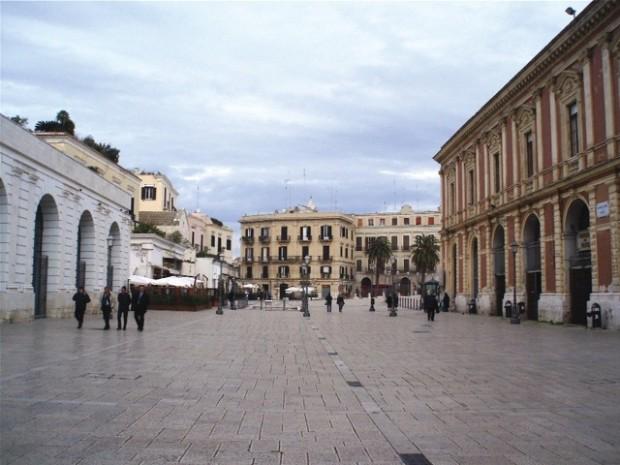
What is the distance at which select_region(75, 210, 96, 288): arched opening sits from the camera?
101 feet

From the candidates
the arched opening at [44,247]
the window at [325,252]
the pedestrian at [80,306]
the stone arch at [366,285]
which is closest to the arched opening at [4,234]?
the pedestrian at [80,306]

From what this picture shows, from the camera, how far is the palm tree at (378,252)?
9606 centimetres

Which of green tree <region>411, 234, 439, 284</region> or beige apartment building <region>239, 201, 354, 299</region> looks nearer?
green tree <region>411, 234, 439, 284</region>

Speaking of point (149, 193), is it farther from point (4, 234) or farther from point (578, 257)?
point (578, 257)

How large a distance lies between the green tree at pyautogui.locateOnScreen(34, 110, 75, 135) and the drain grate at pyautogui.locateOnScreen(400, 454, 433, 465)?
43.5 m

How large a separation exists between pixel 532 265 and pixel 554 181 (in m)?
5.34

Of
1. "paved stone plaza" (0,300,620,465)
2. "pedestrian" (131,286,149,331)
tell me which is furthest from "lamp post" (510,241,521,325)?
"pedestrian" (131,286,149,331)

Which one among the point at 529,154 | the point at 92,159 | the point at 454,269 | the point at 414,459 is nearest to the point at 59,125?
the point at 92,159

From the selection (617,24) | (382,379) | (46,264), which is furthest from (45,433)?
(617,24)

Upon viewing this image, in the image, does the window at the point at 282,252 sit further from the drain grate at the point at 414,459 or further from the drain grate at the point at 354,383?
the drain grate at the point at 414,459

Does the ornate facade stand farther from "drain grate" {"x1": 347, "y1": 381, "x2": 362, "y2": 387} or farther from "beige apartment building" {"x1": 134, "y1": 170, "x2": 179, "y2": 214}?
"beige apartment building" {"x1": 134, "y1": 170, "x2": 179, "y2": 214}

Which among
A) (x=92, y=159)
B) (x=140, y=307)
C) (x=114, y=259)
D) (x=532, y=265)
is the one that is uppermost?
(x=92, y=159)

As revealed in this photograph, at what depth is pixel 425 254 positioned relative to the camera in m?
90.1

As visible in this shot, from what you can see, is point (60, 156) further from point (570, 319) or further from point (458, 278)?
point (458, 278)
